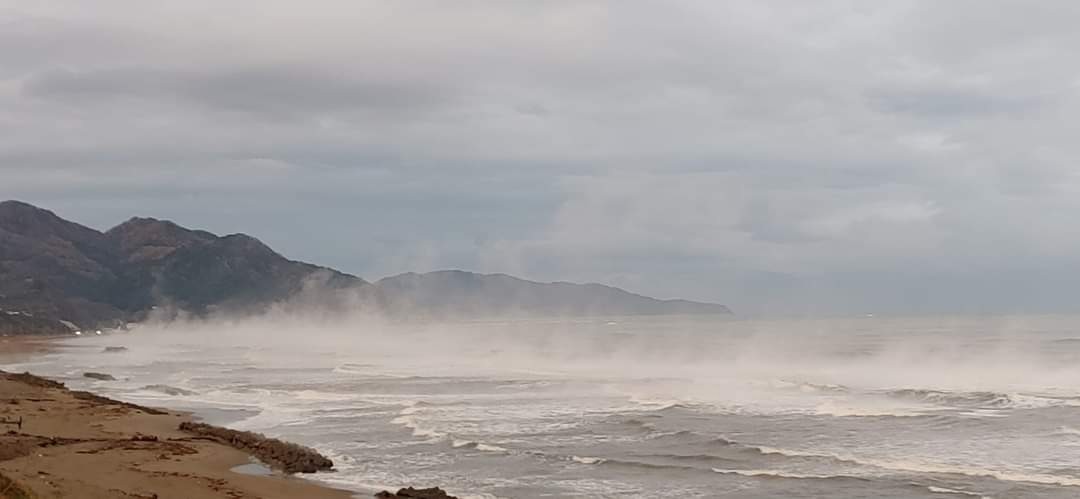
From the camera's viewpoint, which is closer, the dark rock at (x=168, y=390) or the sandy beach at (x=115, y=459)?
the sandy beach at (x=115, y=459)

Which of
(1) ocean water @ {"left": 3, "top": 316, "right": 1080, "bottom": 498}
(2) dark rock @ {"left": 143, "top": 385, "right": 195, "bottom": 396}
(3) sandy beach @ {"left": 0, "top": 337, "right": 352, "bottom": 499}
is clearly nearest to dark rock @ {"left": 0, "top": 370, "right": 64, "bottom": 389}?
(1) ocean water @ {"left": 3, "top": 316, "right": 1080, "bottom": 498}

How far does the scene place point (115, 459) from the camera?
73.3 ft

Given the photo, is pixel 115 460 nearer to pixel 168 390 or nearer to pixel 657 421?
pixel 657 421

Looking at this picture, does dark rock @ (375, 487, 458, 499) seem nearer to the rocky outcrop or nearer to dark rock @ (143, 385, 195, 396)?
the rocky outcrop

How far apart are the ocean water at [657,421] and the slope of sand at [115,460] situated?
2.35 meters

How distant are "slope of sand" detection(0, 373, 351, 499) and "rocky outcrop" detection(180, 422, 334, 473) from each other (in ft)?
1.36

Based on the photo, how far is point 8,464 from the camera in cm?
1970

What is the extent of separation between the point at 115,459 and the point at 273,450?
3.83m

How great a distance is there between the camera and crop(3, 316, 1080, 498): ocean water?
23016mm

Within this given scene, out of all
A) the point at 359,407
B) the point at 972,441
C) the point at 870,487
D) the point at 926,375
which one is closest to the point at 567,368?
the point at 926,375

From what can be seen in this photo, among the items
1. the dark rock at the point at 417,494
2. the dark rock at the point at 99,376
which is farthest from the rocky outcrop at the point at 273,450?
the dark rock at the point at 99,376

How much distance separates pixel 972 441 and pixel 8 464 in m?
24.7

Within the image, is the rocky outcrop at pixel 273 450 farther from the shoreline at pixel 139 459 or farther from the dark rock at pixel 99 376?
the dark rock at pixel 99 376

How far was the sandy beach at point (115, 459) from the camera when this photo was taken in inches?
717
